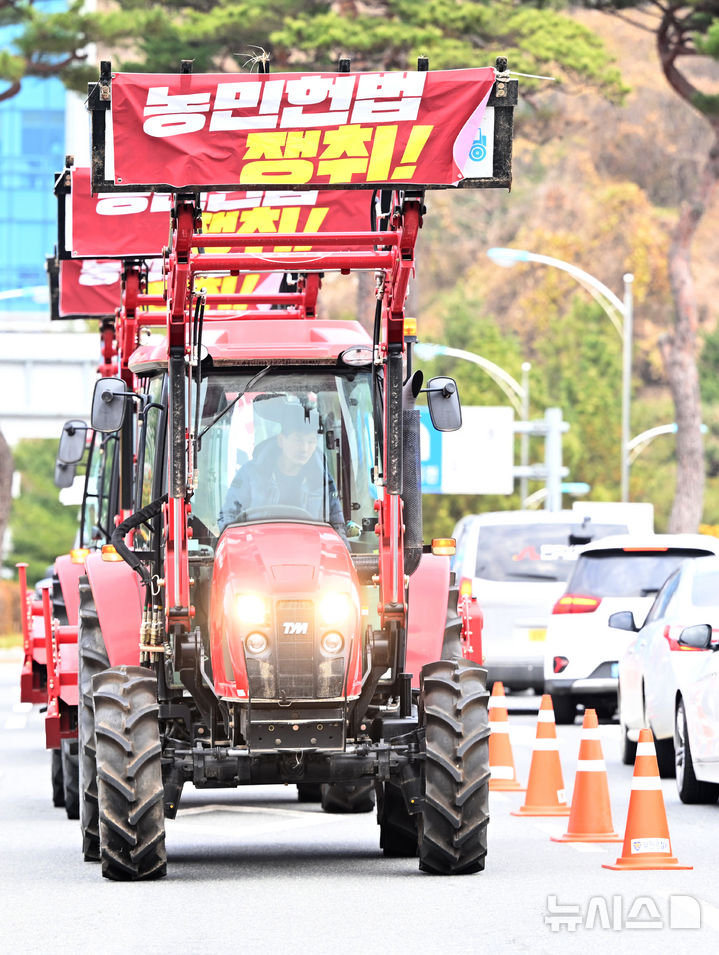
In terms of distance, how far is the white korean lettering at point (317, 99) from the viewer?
11086mm

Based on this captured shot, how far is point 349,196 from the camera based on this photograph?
1527 centimetres

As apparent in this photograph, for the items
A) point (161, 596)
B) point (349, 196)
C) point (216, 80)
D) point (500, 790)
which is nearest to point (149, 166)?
point (216, 80)

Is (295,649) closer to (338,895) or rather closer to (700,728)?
(338,895)

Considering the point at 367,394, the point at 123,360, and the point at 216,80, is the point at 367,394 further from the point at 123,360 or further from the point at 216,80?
the point at 123,360

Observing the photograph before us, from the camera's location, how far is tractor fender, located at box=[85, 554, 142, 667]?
40.7ft

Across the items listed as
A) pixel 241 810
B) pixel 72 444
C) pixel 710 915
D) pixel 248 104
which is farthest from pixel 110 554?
pixel 72 444

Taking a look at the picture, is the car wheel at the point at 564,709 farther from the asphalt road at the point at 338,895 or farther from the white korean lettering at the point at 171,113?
the white korean lettering at the point at 171,113

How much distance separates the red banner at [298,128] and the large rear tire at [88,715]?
2704mm

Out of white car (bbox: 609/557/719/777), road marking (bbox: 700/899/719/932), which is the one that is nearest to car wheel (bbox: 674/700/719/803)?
white car (bbox: 609/557/719/777)

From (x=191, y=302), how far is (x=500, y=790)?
6.34 m

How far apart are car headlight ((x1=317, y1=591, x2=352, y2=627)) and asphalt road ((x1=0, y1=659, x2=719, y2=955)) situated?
4.06ft

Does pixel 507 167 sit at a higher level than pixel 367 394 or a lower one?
higher

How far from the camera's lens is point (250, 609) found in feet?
37.2

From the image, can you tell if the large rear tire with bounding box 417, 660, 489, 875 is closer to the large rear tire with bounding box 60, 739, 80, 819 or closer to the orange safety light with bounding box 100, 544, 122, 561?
the orange safety light with bounding box 100, 544, 122, 561
